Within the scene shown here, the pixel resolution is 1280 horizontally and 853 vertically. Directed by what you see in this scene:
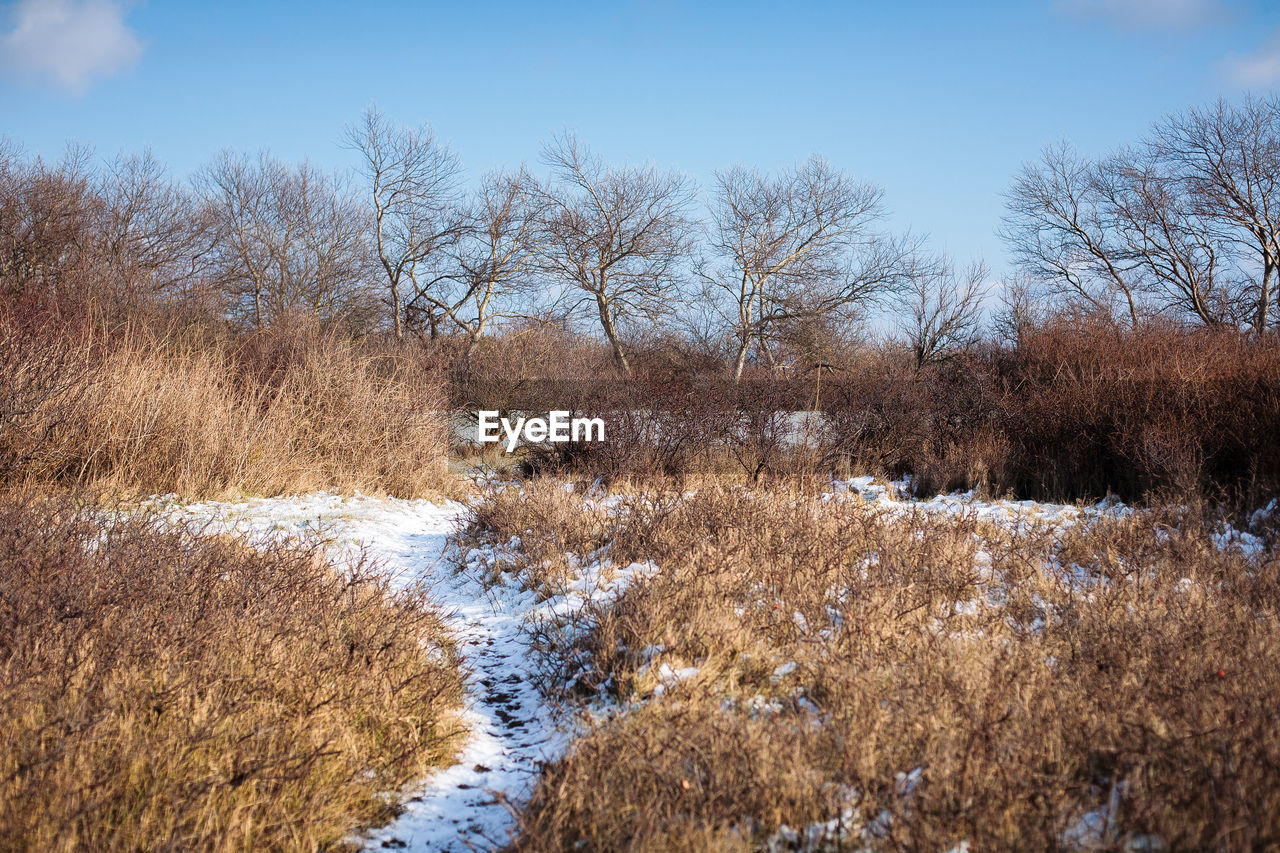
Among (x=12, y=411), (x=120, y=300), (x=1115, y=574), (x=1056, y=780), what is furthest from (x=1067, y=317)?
(x=120, y=300)

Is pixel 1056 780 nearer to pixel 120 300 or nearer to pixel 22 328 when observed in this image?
pixel 22 328

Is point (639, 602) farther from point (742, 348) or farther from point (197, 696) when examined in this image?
point (742, 348)

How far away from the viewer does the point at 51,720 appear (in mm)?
2703

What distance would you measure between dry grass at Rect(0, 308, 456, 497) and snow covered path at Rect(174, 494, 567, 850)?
30.8 inches

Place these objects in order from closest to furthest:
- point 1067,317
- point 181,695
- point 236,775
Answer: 1. point 236,775
2. point 181,695
3. point 1067,317

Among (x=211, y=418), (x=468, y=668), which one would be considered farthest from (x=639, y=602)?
(x=211, y=418)

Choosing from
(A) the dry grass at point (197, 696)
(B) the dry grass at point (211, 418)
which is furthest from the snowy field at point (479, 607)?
(B) the dry grass at point (211, 418)

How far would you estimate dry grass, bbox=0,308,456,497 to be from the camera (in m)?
6.97

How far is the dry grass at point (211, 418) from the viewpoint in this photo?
274 inches

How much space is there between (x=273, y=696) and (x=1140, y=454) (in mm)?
9095

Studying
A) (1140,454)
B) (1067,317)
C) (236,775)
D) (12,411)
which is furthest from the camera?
(1067,317)

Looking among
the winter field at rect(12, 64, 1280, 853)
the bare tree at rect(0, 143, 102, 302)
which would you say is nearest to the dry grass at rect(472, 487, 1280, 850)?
the winter field at rect(12, 64, 1280, 853)

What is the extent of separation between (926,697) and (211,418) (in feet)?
26.8

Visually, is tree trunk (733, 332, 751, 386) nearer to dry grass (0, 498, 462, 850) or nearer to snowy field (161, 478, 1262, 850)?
snowy field (161, 478, 1262, 850)
